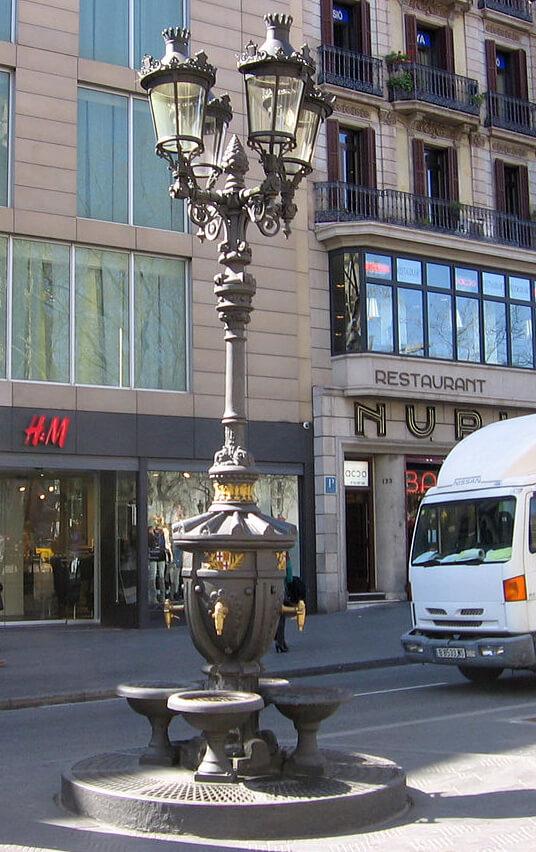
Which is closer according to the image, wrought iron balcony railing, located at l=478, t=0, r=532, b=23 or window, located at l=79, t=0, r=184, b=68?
window, located at l=79, t=0, r=184, b=68

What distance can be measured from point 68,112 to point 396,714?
14913mm

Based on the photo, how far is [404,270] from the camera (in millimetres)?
25297

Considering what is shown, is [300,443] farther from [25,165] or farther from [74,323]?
[25,165]

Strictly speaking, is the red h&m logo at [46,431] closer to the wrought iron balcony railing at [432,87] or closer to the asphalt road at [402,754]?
the asphalt road at [402,754]

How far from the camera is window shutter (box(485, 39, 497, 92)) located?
28688 mm

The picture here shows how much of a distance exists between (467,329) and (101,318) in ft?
31.1

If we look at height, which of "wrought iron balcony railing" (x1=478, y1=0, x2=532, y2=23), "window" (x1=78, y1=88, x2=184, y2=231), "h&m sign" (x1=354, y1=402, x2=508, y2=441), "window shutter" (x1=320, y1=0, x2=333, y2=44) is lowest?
"h&m sign" (x1=354, y1=402, x2=508, y2=441)

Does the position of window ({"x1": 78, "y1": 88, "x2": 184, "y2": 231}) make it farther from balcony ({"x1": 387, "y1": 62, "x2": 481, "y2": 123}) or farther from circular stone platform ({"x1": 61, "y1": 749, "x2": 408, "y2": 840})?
circular stone platform ({"x1": 61, "y1": 749, "x2": 408, "y2": 840})

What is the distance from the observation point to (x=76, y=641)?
19.6 m

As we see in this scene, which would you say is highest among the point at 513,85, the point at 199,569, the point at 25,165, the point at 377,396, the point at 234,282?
the point at 513,85

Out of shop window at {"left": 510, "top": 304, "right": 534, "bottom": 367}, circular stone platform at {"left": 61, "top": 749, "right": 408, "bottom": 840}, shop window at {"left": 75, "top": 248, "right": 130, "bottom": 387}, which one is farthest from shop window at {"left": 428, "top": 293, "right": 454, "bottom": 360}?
circular stone platform at {"left": 61, "top": 749, "right": 408, "bottom": 840}

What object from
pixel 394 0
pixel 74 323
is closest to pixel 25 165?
pixel 74 323

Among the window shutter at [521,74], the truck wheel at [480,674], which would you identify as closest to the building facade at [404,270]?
the window shutter at [521,74]

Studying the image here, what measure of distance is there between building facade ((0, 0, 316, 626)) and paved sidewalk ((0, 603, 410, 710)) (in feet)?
5.64
